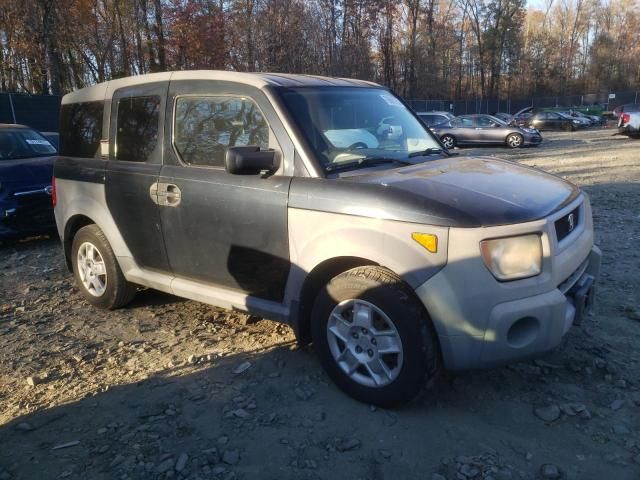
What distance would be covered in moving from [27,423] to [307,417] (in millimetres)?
1666

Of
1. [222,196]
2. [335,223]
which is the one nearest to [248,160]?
[222,196]

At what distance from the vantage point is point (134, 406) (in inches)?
129

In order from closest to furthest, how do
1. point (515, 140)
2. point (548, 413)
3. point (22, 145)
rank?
point (548, 413) → point (22, 145) → point (515, 140)

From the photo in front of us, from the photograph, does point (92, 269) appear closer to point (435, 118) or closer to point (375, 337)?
point (375, 337)

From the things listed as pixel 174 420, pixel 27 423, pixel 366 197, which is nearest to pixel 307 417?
pixel 174 420

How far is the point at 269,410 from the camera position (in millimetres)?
3184

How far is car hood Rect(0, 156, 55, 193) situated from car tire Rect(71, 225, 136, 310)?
9.47 ft

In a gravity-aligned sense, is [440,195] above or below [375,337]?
above

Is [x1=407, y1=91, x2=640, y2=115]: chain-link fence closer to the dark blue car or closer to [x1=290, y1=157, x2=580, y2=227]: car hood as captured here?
the dark blue car

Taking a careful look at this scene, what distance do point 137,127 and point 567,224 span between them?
10.6 ft

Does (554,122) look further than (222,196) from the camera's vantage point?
Yes

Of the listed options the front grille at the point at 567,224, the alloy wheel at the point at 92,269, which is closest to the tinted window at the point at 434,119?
the alloy wheel at the point at 92,269

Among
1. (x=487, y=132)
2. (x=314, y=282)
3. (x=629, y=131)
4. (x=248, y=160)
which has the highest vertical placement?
(x=487, y=132)

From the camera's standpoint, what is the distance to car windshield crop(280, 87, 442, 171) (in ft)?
11.3
